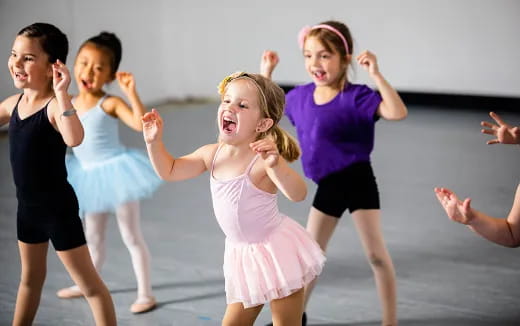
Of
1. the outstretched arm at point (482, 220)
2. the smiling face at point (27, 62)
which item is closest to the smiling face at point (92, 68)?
the smiling face at point (27, 62)

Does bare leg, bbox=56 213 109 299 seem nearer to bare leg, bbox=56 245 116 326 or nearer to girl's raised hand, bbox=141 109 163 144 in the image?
bare leg, bbox=56 245 116 326

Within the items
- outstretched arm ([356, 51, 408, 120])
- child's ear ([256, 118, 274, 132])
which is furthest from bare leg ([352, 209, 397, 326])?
child's ear ([256, 118, 274, 132])

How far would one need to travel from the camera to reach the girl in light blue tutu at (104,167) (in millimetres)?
3195

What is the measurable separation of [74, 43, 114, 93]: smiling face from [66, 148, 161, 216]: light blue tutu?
1.08 feet

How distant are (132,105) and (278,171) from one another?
0.96 metres

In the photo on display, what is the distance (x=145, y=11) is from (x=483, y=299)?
5552mm

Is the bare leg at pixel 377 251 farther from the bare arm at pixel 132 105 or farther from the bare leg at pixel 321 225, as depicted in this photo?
the bare arm at pixel 132 105

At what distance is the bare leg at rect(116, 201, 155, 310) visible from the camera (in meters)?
3.26

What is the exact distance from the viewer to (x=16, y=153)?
8.43 feet

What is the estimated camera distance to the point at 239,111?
2271 millimetres

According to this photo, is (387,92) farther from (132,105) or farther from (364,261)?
(364,261)

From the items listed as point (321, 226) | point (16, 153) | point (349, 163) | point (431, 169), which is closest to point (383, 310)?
point (321, 226)

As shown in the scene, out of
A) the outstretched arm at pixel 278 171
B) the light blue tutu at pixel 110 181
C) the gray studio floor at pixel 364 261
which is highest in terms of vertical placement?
the outstretched arm at pixel 278 171

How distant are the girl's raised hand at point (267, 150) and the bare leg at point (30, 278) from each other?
0.97m
